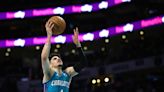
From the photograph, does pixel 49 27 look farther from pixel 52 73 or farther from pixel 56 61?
pixel 52 73

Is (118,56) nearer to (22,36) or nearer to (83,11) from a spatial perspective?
(83,11)

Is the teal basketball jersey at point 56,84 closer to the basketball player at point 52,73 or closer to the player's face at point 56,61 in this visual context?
the basketball player at point 52,73

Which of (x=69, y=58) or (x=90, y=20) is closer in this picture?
(x=69, y=58)

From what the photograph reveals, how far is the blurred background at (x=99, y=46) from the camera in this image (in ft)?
87.4

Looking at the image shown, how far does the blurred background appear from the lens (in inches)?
1049

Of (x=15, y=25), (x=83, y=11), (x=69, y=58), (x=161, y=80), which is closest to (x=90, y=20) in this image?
(x=83, y=11)

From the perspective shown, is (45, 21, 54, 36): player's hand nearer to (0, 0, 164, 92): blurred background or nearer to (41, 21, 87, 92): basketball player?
(41, 21, 87, 92): basketball player

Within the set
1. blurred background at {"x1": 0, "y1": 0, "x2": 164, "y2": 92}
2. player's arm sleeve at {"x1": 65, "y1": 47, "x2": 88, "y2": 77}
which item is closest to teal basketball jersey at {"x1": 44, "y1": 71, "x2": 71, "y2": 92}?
player's arm sleeve at {"x1": 65, "y1": 47, "x2": 88, "y2": 77}

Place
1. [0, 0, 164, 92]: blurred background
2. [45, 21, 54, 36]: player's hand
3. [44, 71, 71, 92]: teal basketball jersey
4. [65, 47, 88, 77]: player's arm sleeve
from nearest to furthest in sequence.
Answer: [45, 21, 54, 36]: player's hand, [44, 71, 71, 92]: teal basketball jersey, [65, 47, 88, 77]: player's arm sleeve, [0, 0, 164, 92]: blurred background

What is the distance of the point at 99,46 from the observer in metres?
32.1

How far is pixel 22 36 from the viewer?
32.4 meters

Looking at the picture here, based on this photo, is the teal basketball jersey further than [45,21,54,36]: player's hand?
Yes

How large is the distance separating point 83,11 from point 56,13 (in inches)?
89.2

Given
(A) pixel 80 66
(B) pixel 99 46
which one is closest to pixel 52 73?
(A) pixel 80 66
